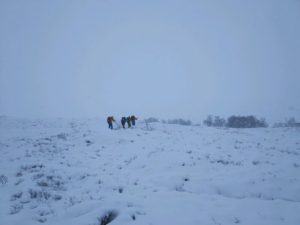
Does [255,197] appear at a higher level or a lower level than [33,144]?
lower

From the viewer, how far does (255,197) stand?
10.6 meters

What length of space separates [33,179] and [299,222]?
12487 millimetres

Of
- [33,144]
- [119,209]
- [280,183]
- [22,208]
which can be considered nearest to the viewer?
[119,209]

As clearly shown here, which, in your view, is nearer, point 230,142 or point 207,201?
point 207,201

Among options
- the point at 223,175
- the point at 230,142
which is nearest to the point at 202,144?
the point at 230,142

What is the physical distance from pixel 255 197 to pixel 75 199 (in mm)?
8297

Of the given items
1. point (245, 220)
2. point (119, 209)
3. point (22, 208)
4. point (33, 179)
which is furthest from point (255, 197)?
point (33, 179)

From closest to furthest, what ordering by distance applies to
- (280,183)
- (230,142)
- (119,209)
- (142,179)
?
(119,209), (280,183), (142,179), (230,142)

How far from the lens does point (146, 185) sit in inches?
474

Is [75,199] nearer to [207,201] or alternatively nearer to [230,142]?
[207,201]

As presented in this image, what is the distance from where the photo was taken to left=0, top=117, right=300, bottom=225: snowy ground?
27.9 ft

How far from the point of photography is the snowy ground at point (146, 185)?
8500 mm

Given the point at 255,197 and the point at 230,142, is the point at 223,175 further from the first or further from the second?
the point at 230,142

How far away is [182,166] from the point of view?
593 inches
